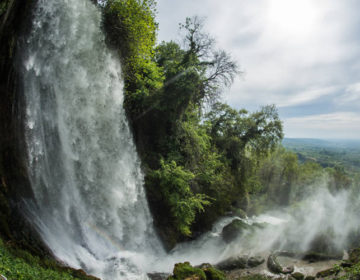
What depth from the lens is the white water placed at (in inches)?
257

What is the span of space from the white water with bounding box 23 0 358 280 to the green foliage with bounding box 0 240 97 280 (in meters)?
0.76

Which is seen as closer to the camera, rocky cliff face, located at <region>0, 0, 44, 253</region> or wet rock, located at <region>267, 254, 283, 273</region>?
rocky cliff face, located at <region>0, 0, 44, 253</region>

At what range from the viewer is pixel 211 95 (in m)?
15.7

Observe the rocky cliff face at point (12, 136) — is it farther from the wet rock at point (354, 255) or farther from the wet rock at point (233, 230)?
the wet rock at point (354, 255)

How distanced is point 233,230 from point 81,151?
1193 cm

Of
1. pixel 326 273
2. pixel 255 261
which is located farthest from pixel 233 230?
pixel 326 273

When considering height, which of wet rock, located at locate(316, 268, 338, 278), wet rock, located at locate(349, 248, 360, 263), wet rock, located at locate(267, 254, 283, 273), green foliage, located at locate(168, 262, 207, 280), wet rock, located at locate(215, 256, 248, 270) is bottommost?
wet rock, located at locate(349, 248, 360, 263)

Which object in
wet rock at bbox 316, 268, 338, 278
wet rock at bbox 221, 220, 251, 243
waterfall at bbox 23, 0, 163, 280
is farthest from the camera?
wet rock at bbox 221, 220, 251, 243

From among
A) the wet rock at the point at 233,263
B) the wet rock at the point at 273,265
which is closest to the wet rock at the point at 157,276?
the wet rock at the point at 233,263

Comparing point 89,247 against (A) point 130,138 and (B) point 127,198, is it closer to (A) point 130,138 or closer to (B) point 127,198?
(B) point 127,198

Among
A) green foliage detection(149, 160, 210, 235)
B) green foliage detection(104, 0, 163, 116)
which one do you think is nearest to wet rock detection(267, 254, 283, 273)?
green foliage detection(149, 160, 210, 235)

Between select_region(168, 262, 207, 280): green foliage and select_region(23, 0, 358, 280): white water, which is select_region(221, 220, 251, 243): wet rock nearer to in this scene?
select_region(23, 0, 358, 280): white water

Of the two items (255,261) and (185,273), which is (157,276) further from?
(255,261)

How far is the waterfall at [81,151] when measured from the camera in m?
6.50
